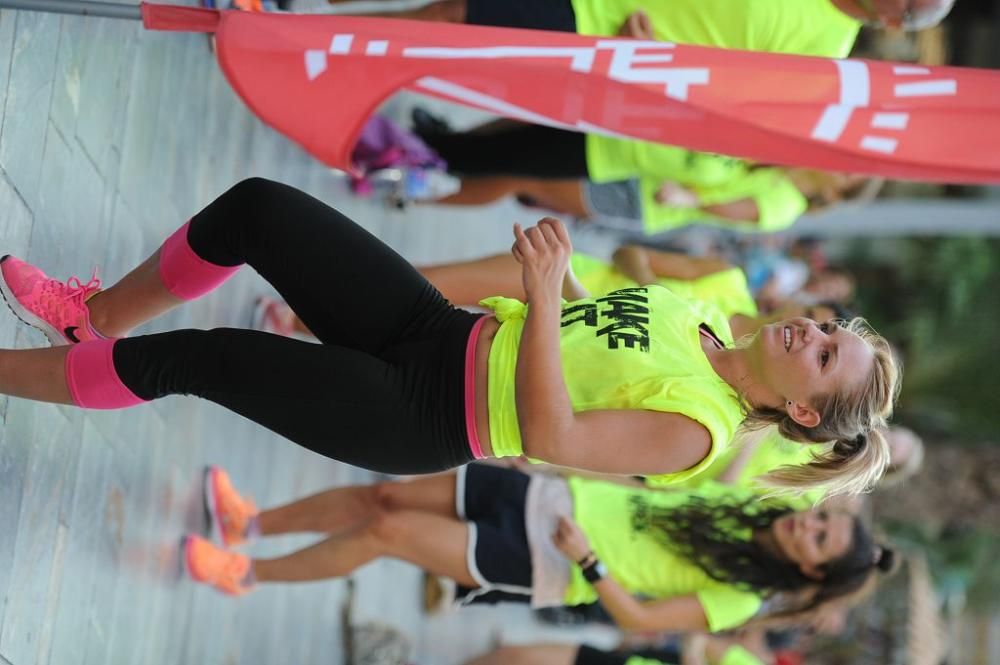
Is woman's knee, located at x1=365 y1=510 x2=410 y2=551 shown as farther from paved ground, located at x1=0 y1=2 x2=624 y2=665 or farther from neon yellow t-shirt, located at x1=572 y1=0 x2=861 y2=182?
neon yellow t-shirt, located at x1=572 y1=0 x2=861 y2=182

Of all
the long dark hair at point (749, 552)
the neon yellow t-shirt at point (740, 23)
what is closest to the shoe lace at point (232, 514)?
the long dark hair at point (749, 552)

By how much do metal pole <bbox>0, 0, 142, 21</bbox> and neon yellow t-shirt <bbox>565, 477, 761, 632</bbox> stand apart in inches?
93.6

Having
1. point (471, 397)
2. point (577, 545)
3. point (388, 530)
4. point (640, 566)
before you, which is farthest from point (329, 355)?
point (640, 566)

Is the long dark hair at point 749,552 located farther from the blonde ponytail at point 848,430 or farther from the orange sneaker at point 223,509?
the orange sneaker at point 223,509

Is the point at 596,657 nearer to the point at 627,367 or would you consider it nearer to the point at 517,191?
the point at 517,191

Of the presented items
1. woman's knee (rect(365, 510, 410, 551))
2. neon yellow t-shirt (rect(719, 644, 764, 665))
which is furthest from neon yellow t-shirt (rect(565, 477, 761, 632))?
neon yellow t-shirt (rect(719, 644, 764, 665))

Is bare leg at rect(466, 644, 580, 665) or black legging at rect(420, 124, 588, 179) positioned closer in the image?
black legging at rect(420, 124, 588, 179)

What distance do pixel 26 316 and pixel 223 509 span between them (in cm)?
136

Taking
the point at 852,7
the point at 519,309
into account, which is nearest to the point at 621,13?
the point at 852,7

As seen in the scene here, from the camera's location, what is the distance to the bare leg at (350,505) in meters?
3.96

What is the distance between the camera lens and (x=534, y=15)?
3643 millimetres

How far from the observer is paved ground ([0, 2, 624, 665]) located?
2.85m

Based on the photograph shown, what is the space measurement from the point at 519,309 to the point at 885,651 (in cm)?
768

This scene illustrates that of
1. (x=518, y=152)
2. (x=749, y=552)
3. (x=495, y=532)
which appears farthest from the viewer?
(x=518, y=152)
